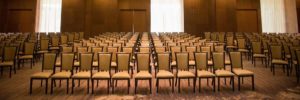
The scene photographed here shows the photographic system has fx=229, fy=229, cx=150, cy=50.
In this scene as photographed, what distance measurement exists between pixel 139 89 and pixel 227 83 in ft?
7.27

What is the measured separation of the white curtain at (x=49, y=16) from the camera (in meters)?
17.5

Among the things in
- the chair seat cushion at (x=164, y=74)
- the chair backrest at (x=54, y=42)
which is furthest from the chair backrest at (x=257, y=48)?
the chair backrest at (x=54, y=42)

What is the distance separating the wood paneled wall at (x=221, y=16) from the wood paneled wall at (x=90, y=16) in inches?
215

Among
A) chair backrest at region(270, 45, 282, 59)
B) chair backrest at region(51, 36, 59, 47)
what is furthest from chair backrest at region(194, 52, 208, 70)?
chair backrest at region(51, 36, 59, 47)

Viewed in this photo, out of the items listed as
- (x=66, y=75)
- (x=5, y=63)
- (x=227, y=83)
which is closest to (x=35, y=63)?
(x=5, y=63)

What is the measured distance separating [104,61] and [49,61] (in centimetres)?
131

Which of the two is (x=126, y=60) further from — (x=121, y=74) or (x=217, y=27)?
(x=217, y=27)

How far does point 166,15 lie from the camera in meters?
18.0

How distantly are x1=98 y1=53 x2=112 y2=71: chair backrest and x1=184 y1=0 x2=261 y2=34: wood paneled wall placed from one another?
12.4 m

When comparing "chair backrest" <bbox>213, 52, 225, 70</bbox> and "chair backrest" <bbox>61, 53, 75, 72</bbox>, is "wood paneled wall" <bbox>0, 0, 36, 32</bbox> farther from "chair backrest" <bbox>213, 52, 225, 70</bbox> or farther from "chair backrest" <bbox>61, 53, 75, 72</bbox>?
"chair backrest" <bbox>213, 52, 225, 70</bbox>

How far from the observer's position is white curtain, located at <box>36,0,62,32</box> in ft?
57.3

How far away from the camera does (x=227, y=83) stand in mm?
5672

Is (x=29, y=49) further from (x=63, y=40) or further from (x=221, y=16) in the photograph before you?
(x=221, y=16)

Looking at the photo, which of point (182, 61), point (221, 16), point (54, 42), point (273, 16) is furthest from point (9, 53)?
point (273, 16)
